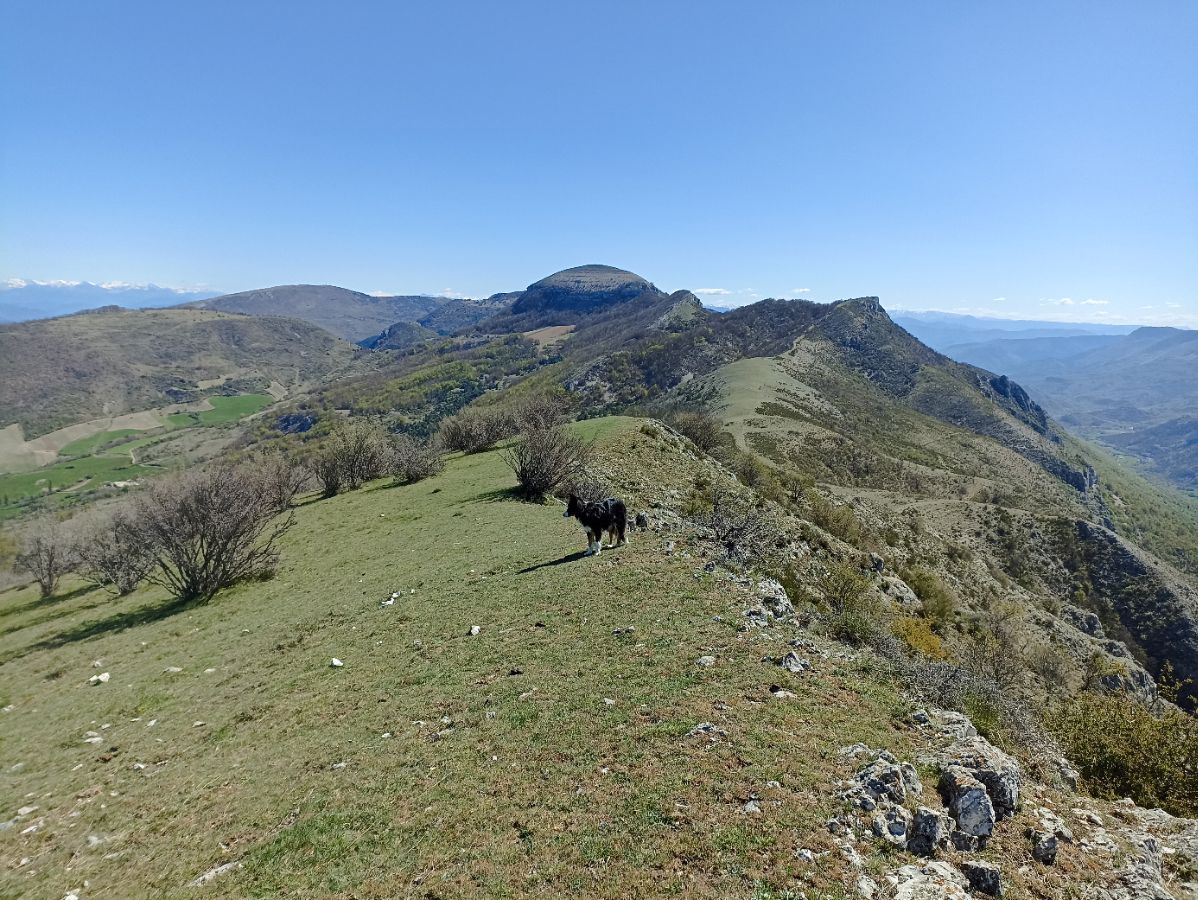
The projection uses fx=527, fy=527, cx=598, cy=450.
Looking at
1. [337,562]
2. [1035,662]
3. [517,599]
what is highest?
[517,599]

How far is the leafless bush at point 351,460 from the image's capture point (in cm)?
3862

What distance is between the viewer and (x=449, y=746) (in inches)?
332

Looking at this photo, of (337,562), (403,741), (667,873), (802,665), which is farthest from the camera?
(337,562)

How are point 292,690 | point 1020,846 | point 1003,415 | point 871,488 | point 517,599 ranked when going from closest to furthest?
point 1020,846
point 292,690
point 517,599
point 871,488
point 1003,415

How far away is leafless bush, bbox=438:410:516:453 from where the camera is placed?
4538cm

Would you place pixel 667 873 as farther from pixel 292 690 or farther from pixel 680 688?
pixel 292 690

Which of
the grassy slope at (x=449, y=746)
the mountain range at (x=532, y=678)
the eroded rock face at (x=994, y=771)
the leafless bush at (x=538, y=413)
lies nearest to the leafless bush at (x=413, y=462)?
the mountain range at (x=532, y=678)

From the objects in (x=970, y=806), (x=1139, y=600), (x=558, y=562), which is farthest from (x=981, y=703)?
(x=1139, y=600)

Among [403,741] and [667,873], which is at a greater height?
[667,873]

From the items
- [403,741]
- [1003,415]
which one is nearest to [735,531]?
[403,741]

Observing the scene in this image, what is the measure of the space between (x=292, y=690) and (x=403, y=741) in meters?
4.61

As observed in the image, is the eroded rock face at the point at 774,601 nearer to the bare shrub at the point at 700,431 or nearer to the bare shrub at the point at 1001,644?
the bare shrub at the point at 1001,644

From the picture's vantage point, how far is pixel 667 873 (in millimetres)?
5418

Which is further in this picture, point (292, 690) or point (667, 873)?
point (292, 690)
